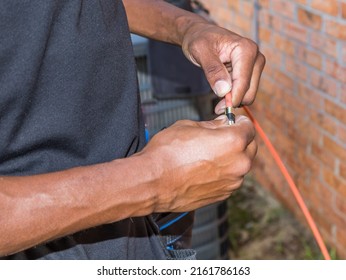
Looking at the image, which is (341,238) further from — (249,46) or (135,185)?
(135,185)

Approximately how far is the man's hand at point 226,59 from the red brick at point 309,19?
1.23 metres

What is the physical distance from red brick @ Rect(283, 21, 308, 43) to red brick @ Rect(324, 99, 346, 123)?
11.3 inches

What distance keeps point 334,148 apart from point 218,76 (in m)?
1.52

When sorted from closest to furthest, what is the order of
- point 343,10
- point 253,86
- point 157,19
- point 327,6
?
1. point 253,86
2. point 157,19
3. point 343,10
4. point 327,6

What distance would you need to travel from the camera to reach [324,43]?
2.80 meters

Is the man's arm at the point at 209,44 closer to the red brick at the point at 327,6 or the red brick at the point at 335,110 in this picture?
the red brick at the point at 327,6

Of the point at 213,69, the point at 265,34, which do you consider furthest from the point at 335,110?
the point at 213,69

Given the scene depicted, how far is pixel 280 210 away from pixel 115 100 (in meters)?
2.25

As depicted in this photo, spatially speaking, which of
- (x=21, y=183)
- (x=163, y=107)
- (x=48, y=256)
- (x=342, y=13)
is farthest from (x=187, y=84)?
(x=21, y=183)

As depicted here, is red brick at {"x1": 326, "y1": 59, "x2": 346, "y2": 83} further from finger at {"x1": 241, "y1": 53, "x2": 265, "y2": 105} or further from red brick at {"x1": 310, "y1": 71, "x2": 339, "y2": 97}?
finger at {"x1": 241, "y1": 53, "x2": 265, "y2": 105}

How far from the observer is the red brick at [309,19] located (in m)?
2.81

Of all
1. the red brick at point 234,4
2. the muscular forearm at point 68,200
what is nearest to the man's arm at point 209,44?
the muscular forearm at point 68,200

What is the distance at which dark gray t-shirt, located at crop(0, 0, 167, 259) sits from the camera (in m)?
1.28

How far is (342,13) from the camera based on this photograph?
8.62ft
